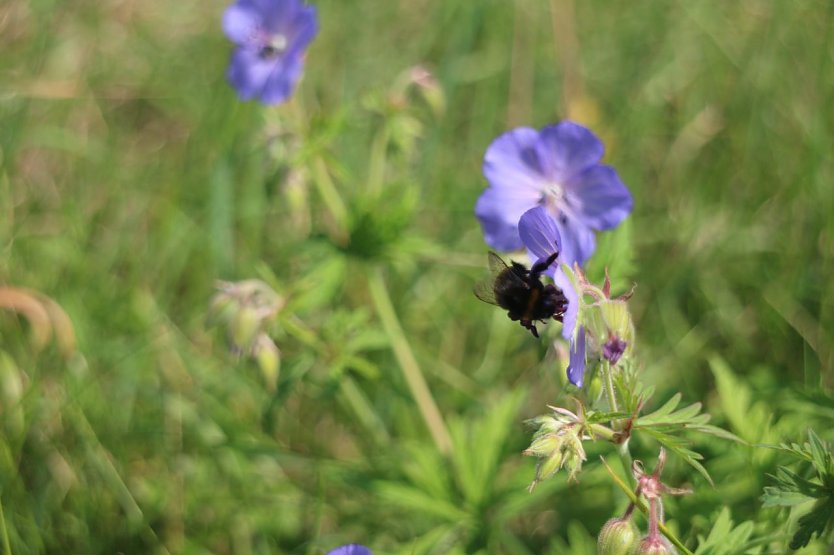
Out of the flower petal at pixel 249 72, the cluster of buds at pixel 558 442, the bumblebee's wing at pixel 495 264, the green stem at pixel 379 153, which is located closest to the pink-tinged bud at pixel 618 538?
the cluster of buds at pixel 558 442

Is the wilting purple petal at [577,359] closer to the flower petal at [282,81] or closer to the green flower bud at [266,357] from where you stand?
the green flower bud at [266,357]

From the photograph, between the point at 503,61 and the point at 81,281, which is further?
the point at 503,61

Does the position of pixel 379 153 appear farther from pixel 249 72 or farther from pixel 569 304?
pixel 569 304

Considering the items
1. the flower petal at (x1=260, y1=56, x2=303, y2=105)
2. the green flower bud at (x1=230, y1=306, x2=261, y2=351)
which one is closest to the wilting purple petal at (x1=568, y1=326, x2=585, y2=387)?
the green flower bud at (x1=230, y1=306, x2=261, y2=351)

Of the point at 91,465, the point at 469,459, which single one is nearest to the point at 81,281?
the point at 91,465

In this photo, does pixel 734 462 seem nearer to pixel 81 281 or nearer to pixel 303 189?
pixel 303 189

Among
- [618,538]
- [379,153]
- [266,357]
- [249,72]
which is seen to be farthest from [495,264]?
[249,72]
